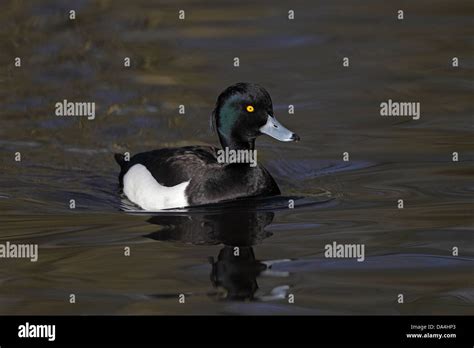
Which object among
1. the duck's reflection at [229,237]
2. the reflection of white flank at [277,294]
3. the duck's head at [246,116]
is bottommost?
the reflection of white flank at [277,294]

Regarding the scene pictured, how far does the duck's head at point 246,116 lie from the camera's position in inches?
465

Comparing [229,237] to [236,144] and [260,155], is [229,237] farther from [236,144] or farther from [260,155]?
[260,155]

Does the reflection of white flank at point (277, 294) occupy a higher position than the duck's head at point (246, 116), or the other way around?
the duck's head at point (246, 116)

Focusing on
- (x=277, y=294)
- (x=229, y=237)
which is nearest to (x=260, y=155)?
(x=229, y=237)

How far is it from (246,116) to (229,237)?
1.70 meters

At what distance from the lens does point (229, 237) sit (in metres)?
10.7

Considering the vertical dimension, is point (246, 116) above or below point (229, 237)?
above

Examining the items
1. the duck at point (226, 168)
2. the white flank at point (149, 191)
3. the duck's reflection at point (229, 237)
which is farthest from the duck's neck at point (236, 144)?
the duck's reflection at point (229, 237)

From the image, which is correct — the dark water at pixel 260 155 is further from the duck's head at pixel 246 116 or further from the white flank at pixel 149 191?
the duck's head at pixel 246 116

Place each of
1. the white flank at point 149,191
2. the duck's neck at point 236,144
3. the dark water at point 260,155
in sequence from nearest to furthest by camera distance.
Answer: the dark water at point 260,155 < the white flank at point 149,191 < the duck's neck at point 236,144

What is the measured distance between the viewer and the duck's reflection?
941 cm

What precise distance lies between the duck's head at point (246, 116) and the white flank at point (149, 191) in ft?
2.30

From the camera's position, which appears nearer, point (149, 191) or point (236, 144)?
point (236, 144)

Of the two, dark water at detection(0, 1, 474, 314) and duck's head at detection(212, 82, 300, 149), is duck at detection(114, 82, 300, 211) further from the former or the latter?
dark water at detection(0, 1, 474, 314)
